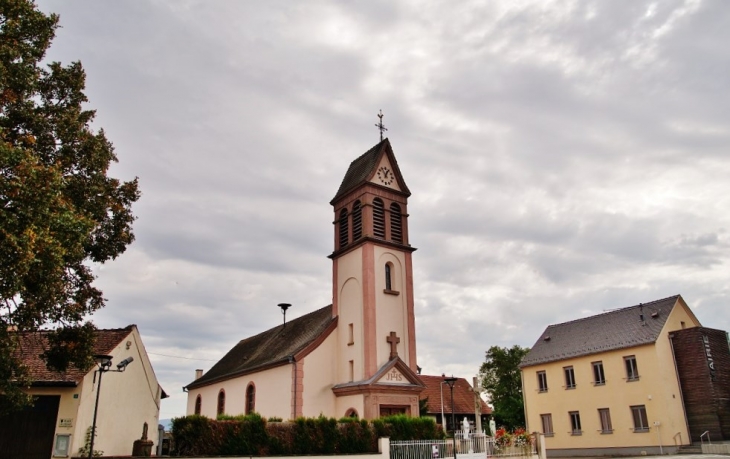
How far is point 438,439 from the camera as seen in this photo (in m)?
24.2

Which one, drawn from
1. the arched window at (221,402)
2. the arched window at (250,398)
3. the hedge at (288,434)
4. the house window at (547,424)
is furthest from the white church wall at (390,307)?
the house window at (547,424)

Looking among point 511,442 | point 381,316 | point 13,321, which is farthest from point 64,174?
point 511,442

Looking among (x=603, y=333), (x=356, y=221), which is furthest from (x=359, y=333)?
(x=603, y=333)

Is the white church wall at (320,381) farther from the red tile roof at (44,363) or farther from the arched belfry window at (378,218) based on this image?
the red tile roof at (44,363)

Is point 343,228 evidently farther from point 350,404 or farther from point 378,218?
point 350,404

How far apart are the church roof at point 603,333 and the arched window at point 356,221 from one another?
18413mm

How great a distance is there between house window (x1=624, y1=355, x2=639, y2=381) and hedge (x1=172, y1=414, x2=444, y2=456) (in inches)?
653

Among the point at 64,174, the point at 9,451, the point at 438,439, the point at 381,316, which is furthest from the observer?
the point at 381,316

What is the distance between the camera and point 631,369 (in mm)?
35281

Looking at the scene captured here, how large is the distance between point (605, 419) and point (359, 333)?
60.8 feet

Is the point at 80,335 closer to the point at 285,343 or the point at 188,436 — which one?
the point at 188,436

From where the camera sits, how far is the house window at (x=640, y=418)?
33.8 m

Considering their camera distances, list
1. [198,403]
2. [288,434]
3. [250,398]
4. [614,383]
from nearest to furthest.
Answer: [288,434] → [250,398] → [614,383] → [198,403]

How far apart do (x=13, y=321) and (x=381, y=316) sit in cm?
1802
